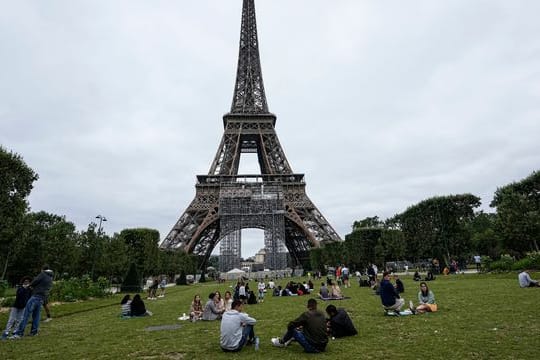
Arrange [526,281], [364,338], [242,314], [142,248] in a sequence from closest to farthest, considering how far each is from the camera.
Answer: [242,314]
[364,338]
[526,281]
[142,248]

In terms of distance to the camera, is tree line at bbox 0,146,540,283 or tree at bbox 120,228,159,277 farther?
tree at bbox 120,228,159,277

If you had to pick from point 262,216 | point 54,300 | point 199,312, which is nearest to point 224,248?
point 262,216

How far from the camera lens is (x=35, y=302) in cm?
978

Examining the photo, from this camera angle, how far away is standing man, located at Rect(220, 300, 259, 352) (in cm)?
686

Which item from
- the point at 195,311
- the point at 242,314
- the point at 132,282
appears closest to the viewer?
the point at 242,314

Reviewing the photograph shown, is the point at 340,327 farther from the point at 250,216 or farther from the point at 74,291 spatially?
the point at 250,216

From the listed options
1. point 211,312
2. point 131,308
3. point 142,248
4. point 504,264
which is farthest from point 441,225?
point 131,308

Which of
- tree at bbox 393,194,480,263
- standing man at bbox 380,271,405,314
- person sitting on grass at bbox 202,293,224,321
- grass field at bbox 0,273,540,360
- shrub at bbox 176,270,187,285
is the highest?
tree at bbox 393,194,480,263

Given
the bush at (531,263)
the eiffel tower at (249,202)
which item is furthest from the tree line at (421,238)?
the bush at (531,263)

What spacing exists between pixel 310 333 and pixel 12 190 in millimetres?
21061

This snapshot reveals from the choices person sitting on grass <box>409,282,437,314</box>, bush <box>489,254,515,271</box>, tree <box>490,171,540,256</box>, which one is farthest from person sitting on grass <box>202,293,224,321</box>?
tree <box>490,171,540,256</box>

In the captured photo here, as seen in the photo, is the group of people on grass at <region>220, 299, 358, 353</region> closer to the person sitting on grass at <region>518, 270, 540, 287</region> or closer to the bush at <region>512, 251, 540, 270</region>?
the person sitting on grass at <region>518, 270, 540, 287</region>

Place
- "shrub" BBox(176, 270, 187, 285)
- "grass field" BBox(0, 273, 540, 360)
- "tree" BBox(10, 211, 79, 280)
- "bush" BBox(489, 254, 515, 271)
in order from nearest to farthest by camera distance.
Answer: "grass field" BBox(0, 273, 540, 360) → "bush" BBox(489, 254, 515, 271) → "tree" BBox(10, 211, 79, 280) → "shrub" BBox(176, 270, 187, 285)

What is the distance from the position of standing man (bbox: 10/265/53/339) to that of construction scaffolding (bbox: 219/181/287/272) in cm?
3996
